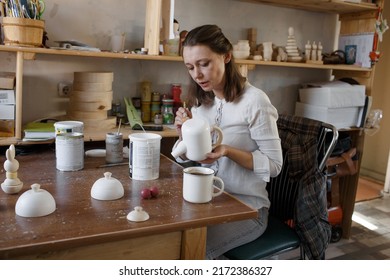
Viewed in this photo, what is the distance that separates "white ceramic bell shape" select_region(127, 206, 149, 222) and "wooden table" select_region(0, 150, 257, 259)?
1 centimetres

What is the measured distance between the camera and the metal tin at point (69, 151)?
4.46ft

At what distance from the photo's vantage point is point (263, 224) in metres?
1.45

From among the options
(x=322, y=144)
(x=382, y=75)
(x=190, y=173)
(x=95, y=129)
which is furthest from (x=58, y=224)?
(x=382, y=75)

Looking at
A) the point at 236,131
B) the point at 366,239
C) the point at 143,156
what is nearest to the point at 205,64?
the point at 236,131

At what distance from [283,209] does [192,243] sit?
28.5 inches

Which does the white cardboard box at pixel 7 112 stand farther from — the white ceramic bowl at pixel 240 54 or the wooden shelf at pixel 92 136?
the white ceramic bowl at pixel 240 54

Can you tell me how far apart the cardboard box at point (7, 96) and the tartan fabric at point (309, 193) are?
118cm

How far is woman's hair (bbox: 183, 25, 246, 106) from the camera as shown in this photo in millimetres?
1357

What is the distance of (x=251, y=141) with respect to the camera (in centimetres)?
144

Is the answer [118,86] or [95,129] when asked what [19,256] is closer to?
[95,129]

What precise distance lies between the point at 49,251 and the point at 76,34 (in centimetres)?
134

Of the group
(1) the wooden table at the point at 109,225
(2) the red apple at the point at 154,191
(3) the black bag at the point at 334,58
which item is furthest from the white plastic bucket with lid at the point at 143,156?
(3) the black bag at the point at 334,58

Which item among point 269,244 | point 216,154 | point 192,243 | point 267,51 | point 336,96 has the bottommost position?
point 269,244

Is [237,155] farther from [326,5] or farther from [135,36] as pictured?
[326,5]
